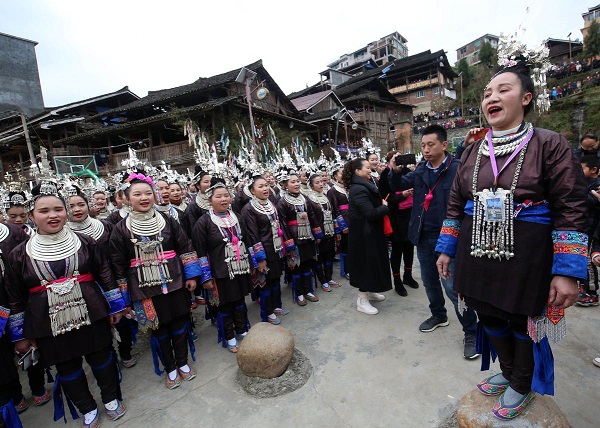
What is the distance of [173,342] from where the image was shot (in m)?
3.30

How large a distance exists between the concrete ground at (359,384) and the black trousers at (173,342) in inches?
9.7

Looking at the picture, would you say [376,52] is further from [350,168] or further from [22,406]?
[22,406]

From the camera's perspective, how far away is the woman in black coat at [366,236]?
4.03 meters

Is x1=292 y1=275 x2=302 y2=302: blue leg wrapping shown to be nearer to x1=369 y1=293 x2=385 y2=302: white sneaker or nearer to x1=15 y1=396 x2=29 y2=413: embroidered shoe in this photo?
x1=369 y1=293 x2=385 y2=302: white sneaker

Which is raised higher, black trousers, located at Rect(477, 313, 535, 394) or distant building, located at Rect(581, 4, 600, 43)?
distant building, located at Rect(581, 4, 600, 43)

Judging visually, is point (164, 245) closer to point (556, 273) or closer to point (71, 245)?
point (71, 245)

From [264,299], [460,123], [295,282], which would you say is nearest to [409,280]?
[295,282]

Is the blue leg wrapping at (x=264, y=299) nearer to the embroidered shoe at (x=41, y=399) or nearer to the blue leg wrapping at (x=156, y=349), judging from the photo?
the blue leg wrapping at (x=156, y=349)

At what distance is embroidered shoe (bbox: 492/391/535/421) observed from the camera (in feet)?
6.36

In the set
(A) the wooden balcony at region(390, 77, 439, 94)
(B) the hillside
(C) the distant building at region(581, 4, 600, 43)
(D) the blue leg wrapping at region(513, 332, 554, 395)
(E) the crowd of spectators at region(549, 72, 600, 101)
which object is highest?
(C) the distant building at region(581, 4, 600, 43)

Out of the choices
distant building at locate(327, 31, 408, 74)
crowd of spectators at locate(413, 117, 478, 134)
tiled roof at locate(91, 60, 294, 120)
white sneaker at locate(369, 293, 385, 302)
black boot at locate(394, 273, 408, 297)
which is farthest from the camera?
distant building at locate(327, 31, 408, 74)

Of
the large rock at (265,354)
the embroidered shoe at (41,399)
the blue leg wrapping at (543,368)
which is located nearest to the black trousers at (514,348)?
the blue leg wrapping at (543,368)

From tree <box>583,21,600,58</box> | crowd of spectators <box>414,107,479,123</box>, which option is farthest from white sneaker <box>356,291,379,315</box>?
tree <box>583,21,600,58</box>

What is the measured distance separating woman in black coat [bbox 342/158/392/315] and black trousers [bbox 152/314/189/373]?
2.22 m
